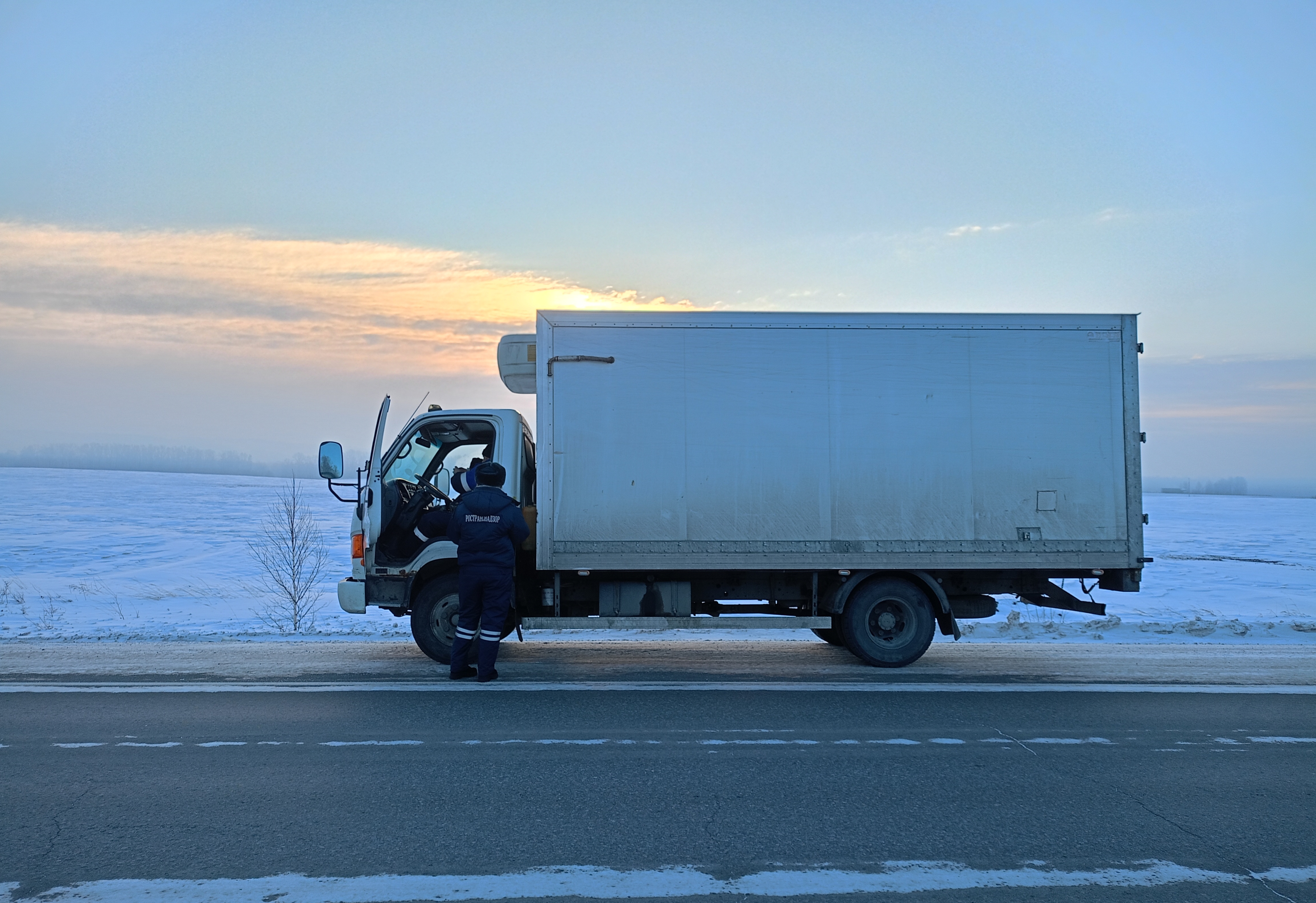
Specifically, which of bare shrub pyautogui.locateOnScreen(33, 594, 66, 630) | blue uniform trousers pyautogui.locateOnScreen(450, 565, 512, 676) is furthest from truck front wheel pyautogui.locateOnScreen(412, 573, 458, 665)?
bare shrub pyautogui.locateOnScreen(33, 594, 66, 630)

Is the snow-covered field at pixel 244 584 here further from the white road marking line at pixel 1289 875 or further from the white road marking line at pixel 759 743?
the white road marking line at pixel 1289 875

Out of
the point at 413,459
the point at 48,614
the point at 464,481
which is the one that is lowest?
the point at 48,614

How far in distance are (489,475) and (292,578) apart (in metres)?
8.78

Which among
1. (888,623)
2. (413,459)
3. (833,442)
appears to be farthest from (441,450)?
(888,623)

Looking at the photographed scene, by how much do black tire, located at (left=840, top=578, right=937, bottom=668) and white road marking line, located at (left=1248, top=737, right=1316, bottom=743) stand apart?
286 cm

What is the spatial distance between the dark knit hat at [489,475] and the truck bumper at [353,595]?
168 cm

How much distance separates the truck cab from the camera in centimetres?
835

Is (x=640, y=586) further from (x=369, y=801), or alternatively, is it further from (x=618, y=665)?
(x=369, y=801)

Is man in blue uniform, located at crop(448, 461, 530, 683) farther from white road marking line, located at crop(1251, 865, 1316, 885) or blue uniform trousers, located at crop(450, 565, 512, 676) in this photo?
white road marking line, located at crop(1251, 865, 1316, 885)

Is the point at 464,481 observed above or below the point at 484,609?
above

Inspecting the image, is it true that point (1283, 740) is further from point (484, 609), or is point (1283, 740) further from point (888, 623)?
point (484, 609)

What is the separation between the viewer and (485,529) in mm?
7586

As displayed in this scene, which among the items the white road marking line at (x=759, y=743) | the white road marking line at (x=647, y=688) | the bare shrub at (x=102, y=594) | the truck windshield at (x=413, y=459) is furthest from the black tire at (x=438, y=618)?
the bare shrub at (x=102, y=594)

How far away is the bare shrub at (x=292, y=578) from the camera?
44.7ft
